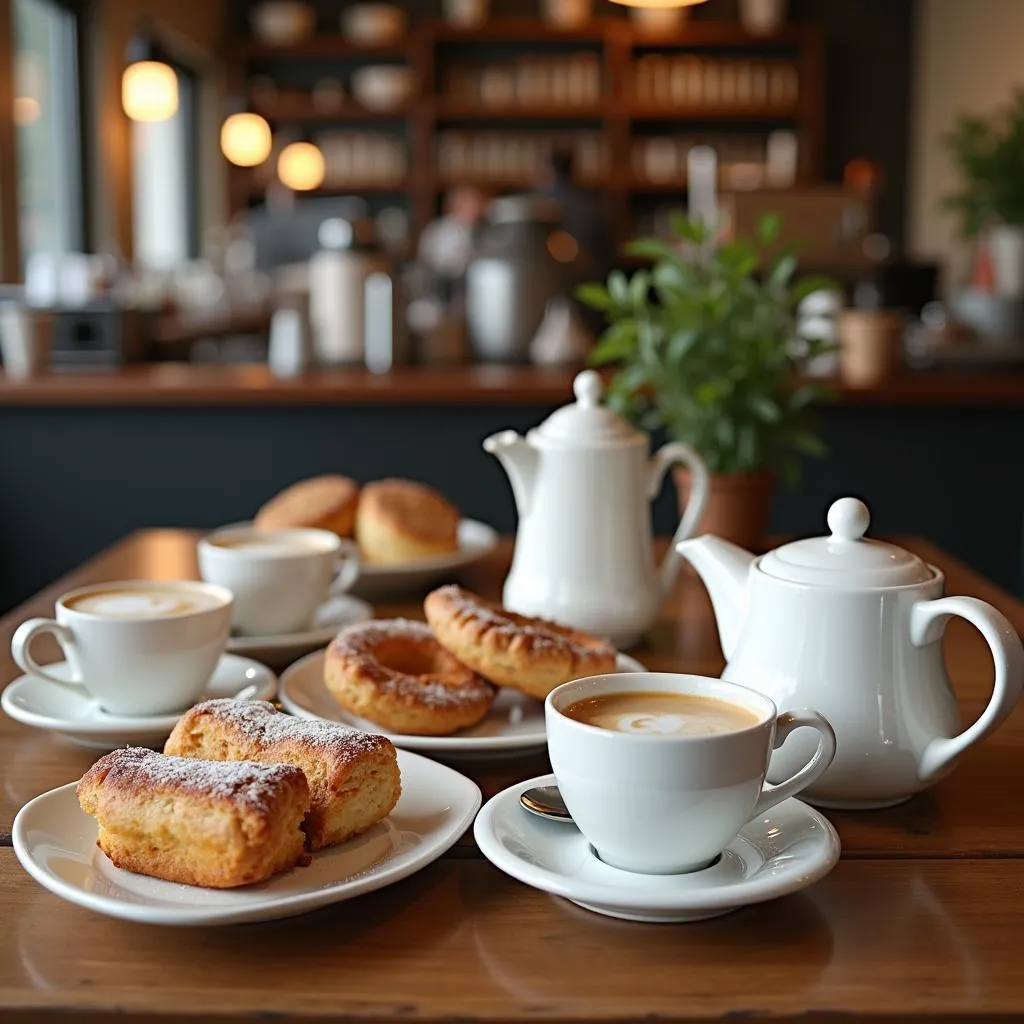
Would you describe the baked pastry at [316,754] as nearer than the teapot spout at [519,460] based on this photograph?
Yes

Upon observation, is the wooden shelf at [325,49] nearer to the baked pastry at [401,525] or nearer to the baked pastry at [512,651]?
the baked pastry at [401,525]

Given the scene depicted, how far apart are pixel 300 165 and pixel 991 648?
7.90 metres

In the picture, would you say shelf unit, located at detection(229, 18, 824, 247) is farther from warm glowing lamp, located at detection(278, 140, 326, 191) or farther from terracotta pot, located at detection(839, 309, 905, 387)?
terracotta pot, located at detection(839, 309, 905, 387)

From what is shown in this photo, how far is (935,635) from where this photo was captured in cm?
91

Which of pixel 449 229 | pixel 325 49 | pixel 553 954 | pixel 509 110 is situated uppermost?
pixel 325 49

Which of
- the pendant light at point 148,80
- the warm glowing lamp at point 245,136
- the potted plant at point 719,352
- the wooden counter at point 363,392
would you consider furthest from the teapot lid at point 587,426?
the warm glowing lamp at point 245,136

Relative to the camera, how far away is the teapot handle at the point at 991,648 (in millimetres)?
843

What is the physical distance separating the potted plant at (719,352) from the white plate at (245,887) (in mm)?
777

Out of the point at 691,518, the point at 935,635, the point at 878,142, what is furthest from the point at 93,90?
the point at 935,635

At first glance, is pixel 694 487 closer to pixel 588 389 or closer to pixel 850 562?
pixel 588 389

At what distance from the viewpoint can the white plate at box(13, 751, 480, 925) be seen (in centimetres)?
72

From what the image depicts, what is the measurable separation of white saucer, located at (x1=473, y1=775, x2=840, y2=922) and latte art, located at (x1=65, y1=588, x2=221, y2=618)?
0.37m

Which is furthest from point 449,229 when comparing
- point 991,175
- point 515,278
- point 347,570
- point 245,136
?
point 347,570

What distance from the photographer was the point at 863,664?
0.90 meters
